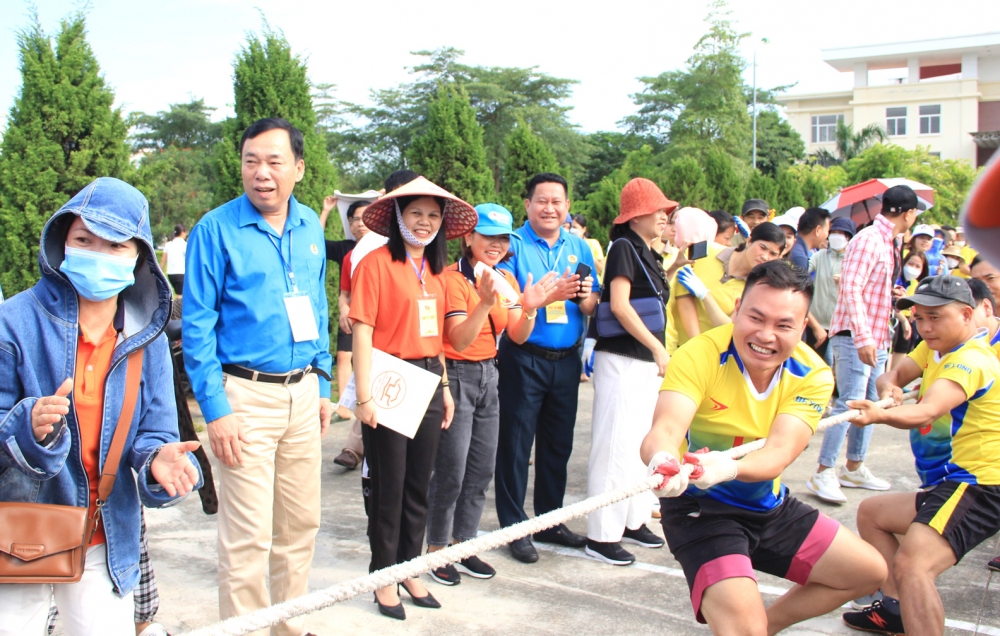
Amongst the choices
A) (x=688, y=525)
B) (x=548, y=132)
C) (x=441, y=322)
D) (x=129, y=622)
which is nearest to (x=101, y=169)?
(x=441, y=322)

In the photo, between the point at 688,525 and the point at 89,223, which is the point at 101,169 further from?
the point at 688,525

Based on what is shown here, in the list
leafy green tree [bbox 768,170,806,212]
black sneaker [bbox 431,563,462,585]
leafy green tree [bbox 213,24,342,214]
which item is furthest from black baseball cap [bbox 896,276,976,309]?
leafy green tree [bbox 768,170,806,212]

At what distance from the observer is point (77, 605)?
222cm

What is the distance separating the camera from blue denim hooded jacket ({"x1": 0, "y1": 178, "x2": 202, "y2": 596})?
211cm

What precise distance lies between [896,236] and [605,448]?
10.3ft

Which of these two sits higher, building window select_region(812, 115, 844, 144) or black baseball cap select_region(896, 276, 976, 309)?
building window select_region(812, 115, 844, 144)

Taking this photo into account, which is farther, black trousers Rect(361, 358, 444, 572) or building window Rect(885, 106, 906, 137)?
building window Rect(885, 106, 906, 137)

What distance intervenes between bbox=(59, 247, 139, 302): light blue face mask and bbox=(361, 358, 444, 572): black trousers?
1530mm

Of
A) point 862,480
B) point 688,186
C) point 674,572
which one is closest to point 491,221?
point 674,572

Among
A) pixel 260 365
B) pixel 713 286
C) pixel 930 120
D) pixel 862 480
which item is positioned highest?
pixel 930 120

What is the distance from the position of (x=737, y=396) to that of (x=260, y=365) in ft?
6.08

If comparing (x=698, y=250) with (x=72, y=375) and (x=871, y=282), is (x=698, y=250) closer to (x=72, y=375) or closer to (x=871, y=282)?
(x=871, y=282)

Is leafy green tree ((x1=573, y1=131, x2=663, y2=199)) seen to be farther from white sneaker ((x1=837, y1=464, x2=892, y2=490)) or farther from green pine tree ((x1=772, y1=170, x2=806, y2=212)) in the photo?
white sneaker ((x1=837, y1=464, x2=892, y2=490))

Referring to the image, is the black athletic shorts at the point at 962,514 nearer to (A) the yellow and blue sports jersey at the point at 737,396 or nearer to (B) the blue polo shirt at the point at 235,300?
(A) the yellow and blue sports jersey at the point at 737,396
